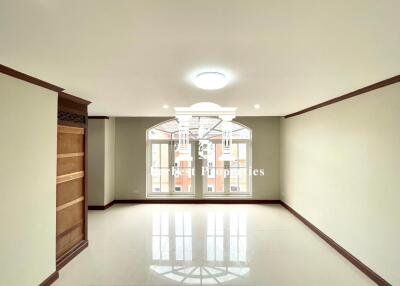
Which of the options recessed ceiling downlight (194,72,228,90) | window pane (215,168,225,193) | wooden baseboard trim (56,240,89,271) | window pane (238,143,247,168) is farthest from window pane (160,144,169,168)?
recessed ceiling downlight (194,72,228,90)

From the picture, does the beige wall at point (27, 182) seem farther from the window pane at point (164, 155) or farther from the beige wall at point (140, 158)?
the window pane at point (164, 155)

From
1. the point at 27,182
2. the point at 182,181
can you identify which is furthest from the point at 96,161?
the point at 27,182

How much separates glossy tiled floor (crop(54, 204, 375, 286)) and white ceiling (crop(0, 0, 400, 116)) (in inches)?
97.3

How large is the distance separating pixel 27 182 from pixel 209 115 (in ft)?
8.30

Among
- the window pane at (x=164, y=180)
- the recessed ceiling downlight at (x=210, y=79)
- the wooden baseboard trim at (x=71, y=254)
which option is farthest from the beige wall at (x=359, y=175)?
the wooden baseboard trim at (x=71, y=254)

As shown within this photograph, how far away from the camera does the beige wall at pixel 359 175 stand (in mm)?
2691

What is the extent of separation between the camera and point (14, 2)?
1.20m

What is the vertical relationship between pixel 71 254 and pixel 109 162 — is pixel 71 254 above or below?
below

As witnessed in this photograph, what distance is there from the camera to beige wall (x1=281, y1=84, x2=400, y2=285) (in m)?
2.69

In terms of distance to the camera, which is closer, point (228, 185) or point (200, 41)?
point (200, 41)

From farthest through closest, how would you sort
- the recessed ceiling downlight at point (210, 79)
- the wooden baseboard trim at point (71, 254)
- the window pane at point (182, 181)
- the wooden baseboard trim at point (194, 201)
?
the window pane at point (182, 181), the wooden baseboard trim at point (194, 201), the wooden baseboard trim at point (71, 254), the recessed ceiling downlight at point (210, 79)

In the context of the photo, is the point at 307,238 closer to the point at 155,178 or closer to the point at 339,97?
the point at 339,97

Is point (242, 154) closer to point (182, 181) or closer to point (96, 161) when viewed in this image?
point (182, 181)

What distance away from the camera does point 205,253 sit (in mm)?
3770
